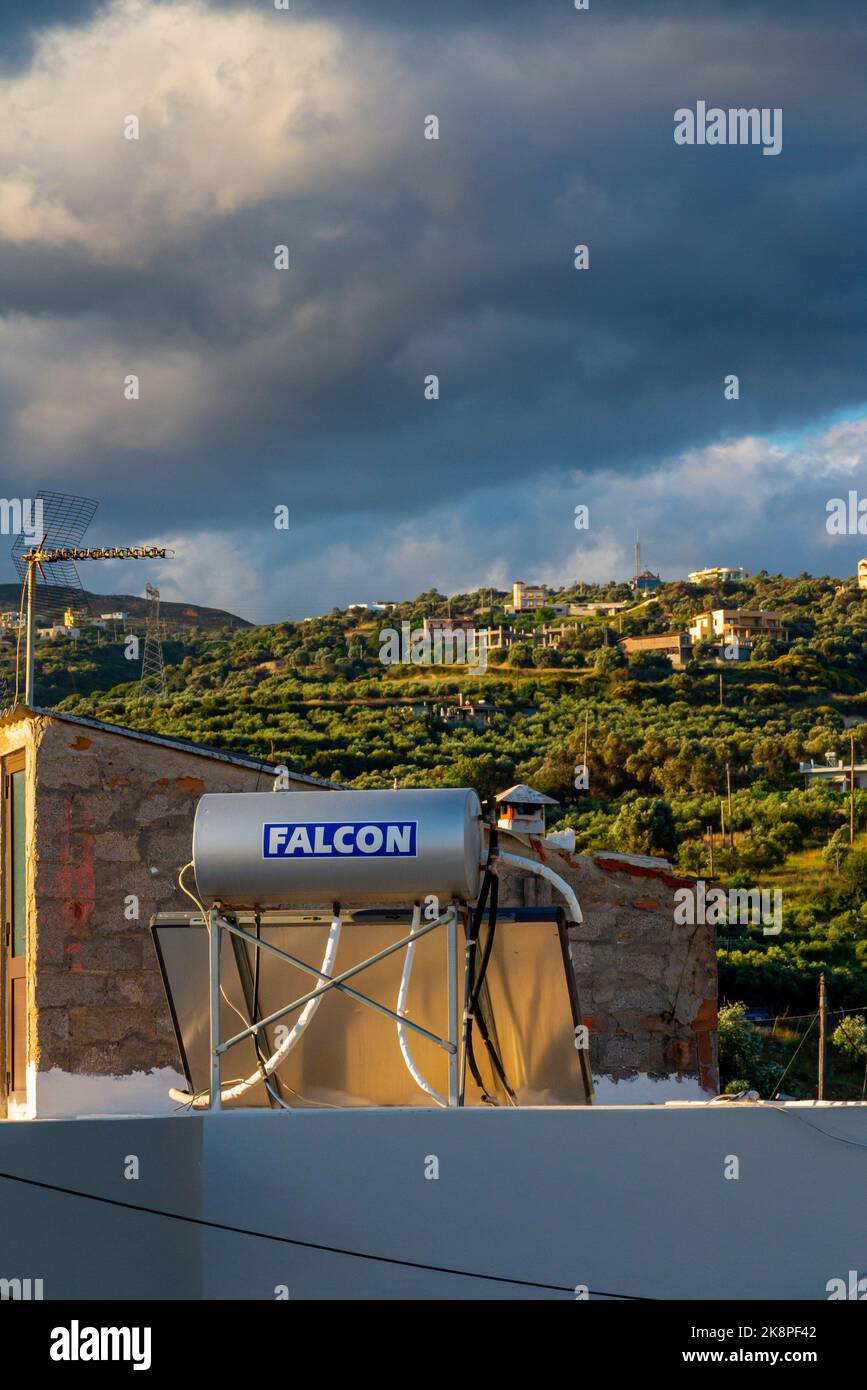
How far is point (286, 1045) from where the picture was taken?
6.79 metres

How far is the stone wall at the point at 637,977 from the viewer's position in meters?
11.4

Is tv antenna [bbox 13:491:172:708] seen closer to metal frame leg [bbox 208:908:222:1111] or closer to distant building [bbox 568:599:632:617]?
metal frame leg [bbox 208:908:222:1111]

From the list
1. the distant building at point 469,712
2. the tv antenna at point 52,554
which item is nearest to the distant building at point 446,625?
the distant building at point 469,712

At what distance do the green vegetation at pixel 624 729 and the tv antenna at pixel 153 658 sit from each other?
74cm

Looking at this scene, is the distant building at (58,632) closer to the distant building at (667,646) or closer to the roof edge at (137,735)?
the distant building at (667,646)

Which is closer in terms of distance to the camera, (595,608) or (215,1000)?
(215,1000)

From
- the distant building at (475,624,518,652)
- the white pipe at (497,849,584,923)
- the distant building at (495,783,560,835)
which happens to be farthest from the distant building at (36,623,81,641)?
the white pipe at (497,849,584,923)

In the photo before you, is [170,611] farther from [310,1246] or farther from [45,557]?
[310,1246]

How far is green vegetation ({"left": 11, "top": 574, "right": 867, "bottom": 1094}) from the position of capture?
165 feet

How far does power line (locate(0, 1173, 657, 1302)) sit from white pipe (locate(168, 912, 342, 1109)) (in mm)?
768

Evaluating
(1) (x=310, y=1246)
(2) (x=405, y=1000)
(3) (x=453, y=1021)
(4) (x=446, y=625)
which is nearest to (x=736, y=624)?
(4) (x=446, y=625)

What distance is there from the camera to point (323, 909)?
7852 millimetres

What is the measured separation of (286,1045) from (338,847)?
964mm

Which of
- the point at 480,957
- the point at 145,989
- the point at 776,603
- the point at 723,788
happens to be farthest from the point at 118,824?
the point at 776,603
